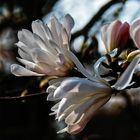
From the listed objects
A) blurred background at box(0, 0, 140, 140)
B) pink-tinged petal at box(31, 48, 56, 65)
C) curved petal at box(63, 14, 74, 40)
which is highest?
curved petal at box(63, 14, 74, 40)

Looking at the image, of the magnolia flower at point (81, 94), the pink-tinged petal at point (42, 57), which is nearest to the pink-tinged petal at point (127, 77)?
the magnolia flower at point (81, 94)

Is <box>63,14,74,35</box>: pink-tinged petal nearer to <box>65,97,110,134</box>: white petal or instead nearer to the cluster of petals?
the cluster of petals

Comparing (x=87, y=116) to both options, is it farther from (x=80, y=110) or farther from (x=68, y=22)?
(x=68, y=22)

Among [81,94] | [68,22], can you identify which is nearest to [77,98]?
[81,94]

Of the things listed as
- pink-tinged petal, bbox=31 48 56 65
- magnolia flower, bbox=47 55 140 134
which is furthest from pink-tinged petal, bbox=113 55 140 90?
pink-tinged petal, bbox=31 48 56 65

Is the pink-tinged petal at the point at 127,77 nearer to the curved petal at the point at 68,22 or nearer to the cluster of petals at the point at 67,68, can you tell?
the cluster of petals at the point at 67,68

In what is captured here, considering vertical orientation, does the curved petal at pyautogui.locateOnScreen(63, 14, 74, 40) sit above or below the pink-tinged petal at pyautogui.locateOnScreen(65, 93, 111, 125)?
above
